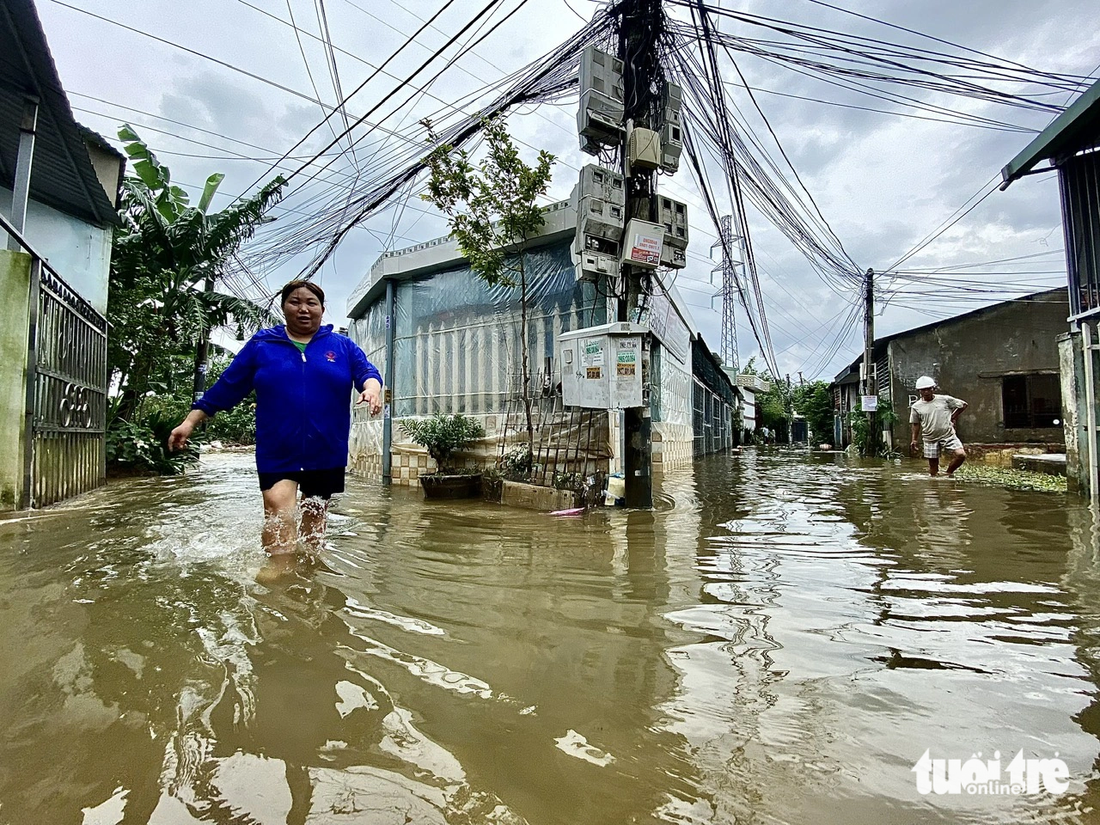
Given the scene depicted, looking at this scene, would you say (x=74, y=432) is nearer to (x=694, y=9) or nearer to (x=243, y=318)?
(x=243, y=318)

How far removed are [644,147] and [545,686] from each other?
542 cm

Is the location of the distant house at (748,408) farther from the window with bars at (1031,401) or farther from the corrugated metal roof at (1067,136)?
the corrugated metal roof at (1067,136)

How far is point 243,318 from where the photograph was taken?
1239 centimetres

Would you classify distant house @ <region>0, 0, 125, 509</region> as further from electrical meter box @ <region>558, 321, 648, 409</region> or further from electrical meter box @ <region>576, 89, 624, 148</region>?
electrical meter box @ <region>558, 321, 648, 409</region>

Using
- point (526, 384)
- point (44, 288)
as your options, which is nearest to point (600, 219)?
point (526, 384)

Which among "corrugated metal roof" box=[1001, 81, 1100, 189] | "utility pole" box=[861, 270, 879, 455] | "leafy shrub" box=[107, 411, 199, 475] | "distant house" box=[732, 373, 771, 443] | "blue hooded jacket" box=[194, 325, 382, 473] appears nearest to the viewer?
"blue hooded jacket" box=[194, 325, 382, 473]

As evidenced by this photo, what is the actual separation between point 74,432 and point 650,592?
21.3 feet

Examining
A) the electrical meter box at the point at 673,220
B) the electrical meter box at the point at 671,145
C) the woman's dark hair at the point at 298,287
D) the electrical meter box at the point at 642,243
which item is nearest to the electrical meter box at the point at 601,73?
the electrical meter box at the point at 671,145

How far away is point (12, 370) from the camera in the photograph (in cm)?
448

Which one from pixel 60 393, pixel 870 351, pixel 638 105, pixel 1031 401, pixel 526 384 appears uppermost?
pixel 638 105

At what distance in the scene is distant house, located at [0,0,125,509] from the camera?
4469mm

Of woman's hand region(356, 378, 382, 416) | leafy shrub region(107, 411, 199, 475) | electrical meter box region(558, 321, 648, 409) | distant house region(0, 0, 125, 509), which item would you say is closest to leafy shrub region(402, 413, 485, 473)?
electrical meter box region(558, 321, 648, 409)

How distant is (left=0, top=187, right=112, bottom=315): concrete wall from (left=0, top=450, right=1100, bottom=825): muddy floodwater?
18.9 feet

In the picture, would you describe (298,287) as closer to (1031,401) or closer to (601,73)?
(601,73)
